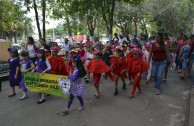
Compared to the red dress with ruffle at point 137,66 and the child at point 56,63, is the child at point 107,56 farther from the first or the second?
the child at point 56,63

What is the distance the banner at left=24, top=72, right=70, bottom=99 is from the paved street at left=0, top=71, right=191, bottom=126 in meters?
0.43

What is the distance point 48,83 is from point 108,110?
1786 mm

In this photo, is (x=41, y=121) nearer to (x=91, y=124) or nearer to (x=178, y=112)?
(x=91, y=124)

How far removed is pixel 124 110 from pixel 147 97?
1324mm

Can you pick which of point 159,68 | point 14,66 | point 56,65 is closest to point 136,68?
point 159,68

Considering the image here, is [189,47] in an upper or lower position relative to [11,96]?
upper

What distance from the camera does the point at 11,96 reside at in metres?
7.87

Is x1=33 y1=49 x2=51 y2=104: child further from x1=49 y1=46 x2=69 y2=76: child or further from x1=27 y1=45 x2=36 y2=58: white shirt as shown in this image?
x1=27 y1=45 x2=36 y2=58: white shirt

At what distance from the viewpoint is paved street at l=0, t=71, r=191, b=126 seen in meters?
5.38

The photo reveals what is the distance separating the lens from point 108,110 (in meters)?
6.08

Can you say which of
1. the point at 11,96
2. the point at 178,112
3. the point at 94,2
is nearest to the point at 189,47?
the point at 178,112

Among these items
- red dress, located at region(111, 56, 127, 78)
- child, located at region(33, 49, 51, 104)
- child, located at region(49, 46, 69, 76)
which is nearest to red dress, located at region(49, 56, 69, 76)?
child, located at region(49, 46, 69, 76)

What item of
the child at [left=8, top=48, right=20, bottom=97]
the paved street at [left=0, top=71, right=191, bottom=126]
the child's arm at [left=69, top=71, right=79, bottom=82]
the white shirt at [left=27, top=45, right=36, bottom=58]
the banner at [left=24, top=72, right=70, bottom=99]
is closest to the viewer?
the paved street at [left=0, top=71, right=191, bottom=126]

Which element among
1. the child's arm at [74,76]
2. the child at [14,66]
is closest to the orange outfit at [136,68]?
the child's arm at [74,76]
